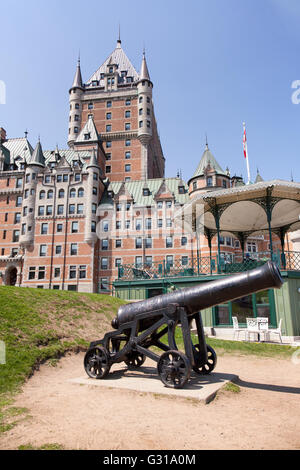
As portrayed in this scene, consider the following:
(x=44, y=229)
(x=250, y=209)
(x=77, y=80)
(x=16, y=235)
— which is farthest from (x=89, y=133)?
(x=250, y=209)

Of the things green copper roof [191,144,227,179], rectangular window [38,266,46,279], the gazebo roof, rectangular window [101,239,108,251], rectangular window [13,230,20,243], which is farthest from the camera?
rectangular window [13,230,20,243]

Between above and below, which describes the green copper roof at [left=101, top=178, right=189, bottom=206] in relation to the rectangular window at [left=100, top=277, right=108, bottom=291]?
above

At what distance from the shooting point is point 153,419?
5.21 m

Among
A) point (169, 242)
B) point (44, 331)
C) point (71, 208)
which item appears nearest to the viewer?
point (44, 331)

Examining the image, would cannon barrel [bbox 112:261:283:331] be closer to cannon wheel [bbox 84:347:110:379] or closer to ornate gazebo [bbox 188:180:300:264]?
cannon wheel [bbox 84:347:110:379]

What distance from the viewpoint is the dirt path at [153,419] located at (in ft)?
14.3

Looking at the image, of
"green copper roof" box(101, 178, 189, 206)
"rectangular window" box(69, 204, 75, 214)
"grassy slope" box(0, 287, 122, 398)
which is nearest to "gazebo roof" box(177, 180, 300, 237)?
"grassy slope" box(0, 287, 122, 398)

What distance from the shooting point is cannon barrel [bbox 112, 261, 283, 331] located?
21.4 feet

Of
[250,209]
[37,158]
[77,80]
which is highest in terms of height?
[77,80]

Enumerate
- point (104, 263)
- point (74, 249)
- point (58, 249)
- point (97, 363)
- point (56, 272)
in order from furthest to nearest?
1. point (104, 263)
2. point (58, 249)
3. point (74, 249)
4. point (56, 272)
5. point (97, 363)

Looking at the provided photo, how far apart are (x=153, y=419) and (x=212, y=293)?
296 cm

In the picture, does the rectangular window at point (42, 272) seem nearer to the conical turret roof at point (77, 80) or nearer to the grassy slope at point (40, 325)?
the grassy slope at point (40, 325)

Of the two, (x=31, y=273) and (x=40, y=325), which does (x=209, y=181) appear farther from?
(x=40, y=325)

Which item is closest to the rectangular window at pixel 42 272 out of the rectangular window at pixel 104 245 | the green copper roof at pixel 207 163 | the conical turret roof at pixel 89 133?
the rectangular window at pixel 104 245
